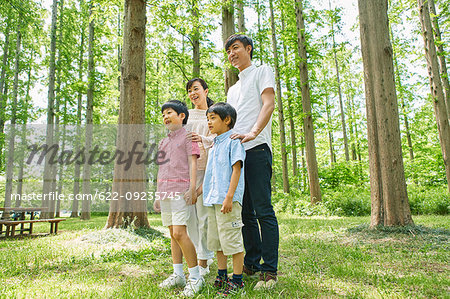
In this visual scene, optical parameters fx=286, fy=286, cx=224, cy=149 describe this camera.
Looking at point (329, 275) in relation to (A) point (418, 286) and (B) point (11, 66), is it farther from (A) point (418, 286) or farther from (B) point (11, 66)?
(B) point (11, 66)

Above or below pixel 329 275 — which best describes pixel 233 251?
above

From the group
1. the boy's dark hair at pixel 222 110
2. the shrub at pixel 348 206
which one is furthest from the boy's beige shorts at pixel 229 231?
the shrub at pixel 348 206

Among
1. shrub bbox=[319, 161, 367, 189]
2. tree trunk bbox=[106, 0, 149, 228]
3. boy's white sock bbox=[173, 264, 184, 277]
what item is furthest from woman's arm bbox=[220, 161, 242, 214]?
shrub bbox=[319, 161, 367, 189]

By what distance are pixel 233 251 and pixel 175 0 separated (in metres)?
8.58

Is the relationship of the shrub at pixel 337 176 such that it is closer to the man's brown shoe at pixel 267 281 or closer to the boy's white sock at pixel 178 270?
the man's brown shoe at pixel 267 281

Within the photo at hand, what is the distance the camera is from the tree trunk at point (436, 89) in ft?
29.2

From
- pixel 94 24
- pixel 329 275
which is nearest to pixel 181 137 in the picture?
pixel 329 275

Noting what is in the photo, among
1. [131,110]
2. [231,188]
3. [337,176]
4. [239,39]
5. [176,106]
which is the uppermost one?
[131,110]

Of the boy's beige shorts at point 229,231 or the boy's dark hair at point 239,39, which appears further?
the boy's dark hair at point 239,39

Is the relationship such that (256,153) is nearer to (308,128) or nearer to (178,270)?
(178,270)

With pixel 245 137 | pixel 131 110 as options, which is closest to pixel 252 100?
pixel 245 137

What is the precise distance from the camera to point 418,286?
2.36 metres

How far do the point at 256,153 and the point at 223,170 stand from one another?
0.39 meters

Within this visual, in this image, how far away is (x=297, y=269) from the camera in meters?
3.05
